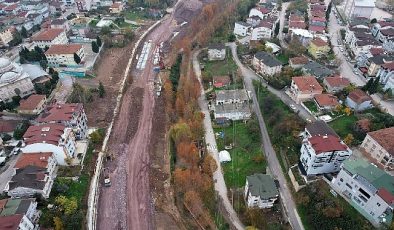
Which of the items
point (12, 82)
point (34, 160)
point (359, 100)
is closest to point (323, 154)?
point (359, 100)

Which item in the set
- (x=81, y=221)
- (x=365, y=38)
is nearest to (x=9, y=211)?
(x=81, y=221)

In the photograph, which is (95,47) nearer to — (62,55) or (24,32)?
(62,55)

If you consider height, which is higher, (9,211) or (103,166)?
(9,211)

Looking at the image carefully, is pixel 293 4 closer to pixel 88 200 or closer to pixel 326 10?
pixel 326 10

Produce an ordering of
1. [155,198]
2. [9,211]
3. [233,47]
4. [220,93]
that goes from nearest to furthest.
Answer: [9,211] < [155,198] < [220,93] < [233,47]

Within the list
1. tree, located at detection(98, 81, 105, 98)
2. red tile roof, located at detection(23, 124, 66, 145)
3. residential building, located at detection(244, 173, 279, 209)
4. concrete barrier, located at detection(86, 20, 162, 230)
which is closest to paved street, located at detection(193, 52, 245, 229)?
residential building, located at detection(244, 173, 279, 209)

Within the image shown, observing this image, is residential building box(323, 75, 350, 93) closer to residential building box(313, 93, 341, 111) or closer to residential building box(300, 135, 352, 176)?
residential building box(313, 93, 341, 111)

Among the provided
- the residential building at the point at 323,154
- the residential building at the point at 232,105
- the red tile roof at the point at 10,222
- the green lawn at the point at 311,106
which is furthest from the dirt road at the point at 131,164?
the green lawn at the point at 311,106
